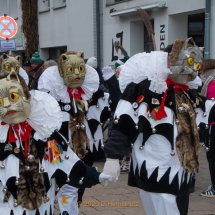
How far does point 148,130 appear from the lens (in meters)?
3.41

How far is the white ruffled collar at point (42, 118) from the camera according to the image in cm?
305

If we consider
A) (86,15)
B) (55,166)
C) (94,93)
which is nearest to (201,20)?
(86,15)

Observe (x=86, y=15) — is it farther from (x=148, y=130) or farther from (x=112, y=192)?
(x=148, y=130)

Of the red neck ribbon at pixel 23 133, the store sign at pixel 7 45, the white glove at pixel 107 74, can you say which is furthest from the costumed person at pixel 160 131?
the store sign at pixel 7 45

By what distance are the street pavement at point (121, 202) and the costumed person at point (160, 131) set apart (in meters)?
1.71

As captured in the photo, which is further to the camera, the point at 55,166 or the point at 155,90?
the point at 155,90

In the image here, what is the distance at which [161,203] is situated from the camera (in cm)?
338

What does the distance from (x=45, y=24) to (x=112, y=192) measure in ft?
41.9

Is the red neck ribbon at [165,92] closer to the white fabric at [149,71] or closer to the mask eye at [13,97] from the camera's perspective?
the white fabric at [149,71]

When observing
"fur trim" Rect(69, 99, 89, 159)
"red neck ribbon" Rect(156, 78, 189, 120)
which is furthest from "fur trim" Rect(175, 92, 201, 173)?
"fur trim" Rect(69, 99, 89, 159)

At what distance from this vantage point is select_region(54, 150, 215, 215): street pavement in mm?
5148

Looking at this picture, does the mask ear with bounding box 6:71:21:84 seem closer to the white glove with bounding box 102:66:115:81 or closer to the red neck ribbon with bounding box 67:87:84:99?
the red neck ribbon with bounding box 67:87:84:99

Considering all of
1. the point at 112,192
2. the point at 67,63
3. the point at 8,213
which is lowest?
the point at 112,192

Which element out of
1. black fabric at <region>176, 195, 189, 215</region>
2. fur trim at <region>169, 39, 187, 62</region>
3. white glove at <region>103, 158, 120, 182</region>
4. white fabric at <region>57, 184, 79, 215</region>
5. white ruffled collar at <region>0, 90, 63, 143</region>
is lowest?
white fabric at <region>57, 184, 79, 215</region>
